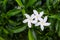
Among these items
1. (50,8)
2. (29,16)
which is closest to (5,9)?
(29,16)

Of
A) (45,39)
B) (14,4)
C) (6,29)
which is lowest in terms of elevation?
(45,39)

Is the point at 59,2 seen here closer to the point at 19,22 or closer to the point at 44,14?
the point at 44,14

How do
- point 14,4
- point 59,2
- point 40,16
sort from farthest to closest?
point 14,4
point 59,2
point 40,16

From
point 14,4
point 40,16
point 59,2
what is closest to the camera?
point 40,16

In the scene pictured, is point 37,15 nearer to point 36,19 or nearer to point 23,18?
point 36,19

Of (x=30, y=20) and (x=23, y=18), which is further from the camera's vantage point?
(x=23, y=18)

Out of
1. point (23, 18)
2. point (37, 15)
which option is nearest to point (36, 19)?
point (37, 15)

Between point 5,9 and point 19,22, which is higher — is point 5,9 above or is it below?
above

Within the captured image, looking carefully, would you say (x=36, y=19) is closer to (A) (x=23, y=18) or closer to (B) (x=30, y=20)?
(B) (x=30, y=20)
